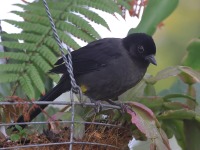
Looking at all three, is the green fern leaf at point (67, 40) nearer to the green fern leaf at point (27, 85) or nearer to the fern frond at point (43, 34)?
the fern frond at point (43, 34)

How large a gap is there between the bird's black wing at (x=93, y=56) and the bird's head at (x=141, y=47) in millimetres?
58

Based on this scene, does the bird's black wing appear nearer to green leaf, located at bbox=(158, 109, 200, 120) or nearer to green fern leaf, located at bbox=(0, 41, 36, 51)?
green fern leaf, located at bbox=(0, 41, 36, 51)

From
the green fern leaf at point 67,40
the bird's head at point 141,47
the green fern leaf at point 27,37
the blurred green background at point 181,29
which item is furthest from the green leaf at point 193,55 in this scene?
the blurred green background at point 181,29

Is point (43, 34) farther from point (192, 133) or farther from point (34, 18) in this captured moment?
point (192, 133)

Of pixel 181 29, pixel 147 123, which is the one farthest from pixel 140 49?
pixel 181 29

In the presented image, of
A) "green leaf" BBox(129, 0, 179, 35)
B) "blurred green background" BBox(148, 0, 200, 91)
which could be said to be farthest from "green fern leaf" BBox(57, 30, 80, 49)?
"blurred green background" BBox(148, 0, 200, 91)

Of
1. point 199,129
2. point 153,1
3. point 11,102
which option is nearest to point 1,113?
point 11,102

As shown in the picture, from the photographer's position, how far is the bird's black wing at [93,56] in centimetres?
185

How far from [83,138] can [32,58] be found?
1.49ft

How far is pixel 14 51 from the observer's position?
1.92 m

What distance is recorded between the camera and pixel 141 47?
6.36 ft

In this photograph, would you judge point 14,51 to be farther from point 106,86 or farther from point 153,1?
point 153,1

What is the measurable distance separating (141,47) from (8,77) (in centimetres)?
43

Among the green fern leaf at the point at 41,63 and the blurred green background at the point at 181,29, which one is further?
the blurred green background at the point at 181,29
